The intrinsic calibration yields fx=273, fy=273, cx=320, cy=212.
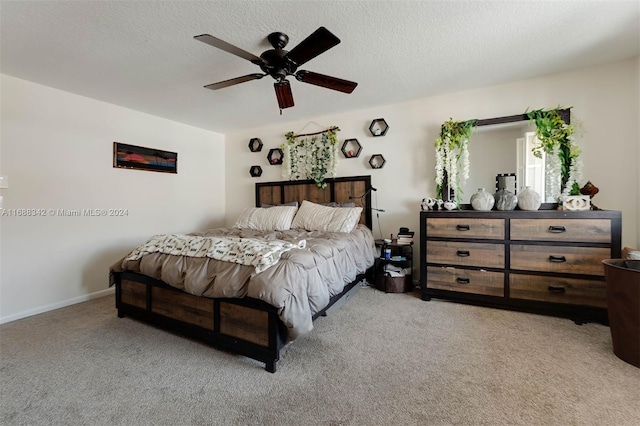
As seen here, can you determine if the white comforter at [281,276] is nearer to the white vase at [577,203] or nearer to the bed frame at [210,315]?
the bed frame at [210,315]

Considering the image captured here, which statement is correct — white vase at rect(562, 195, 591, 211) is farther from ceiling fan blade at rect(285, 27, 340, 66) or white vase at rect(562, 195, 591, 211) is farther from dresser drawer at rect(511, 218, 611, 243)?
ceiling fan blade at rect(285, 27, 340, 66)

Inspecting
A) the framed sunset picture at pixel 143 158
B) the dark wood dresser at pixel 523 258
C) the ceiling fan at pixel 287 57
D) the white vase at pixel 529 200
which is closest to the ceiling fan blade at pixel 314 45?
the ceiling fan at pixel 287 57

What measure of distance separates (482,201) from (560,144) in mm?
950

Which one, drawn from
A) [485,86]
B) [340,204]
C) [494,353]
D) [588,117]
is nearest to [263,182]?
[340,204]

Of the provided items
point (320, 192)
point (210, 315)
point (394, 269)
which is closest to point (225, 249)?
point (210, 315)

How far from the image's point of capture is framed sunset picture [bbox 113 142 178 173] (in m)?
3.45

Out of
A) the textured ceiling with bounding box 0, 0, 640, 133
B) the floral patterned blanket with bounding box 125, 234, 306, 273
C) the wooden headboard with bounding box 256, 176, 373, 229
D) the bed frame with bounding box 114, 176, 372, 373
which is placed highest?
the textured ceiling with bounding box 0, 0, 640, 133

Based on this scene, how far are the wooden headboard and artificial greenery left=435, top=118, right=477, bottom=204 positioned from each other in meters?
0.94

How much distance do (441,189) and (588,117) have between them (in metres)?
1.51

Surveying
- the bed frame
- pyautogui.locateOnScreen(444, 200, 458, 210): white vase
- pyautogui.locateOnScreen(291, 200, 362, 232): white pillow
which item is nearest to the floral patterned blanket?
the bed frame

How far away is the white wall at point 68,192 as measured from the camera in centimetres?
268

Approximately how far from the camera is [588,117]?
2.75 m

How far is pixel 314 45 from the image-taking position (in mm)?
1804

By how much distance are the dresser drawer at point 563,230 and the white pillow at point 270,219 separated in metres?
2.49
